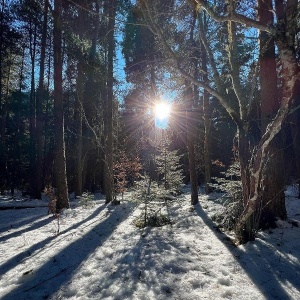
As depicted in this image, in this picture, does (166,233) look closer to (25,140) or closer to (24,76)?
(24,76)

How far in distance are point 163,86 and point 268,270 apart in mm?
6380

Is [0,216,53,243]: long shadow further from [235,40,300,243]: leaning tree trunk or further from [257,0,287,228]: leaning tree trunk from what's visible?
[257,0,287,228]: leaning tree trunk

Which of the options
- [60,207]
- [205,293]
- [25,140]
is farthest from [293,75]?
[25,140]

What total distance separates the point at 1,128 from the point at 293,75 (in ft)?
66.1

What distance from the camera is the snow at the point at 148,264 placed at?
2916mm

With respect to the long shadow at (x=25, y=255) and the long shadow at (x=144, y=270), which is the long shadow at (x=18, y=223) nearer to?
the long shadow at (x=25, y=255)

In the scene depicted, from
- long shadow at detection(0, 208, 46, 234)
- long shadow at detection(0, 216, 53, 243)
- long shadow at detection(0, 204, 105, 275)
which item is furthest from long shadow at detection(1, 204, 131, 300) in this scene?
long shadow at detection(0, 208, 46, 234)

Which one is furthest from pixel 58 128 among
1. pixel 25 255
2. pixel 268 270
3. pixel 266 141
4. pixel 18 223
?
pixel 268 270

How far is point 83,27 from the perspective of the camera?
12539 mm

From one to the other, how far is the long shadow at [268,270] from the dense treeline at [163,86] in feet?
1.72

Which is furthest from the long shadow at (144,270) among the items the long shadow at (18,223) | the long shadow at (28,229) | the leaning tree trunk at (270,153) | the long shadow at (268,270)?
the long shadow at (18,223)

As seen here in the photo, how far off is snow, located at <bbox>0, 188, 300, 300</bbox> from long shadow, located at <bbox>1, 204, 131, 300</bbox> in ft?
0.04

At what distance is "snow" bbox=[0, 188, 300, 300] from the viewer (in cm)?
292

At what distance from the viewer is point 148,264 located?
3.68 m
